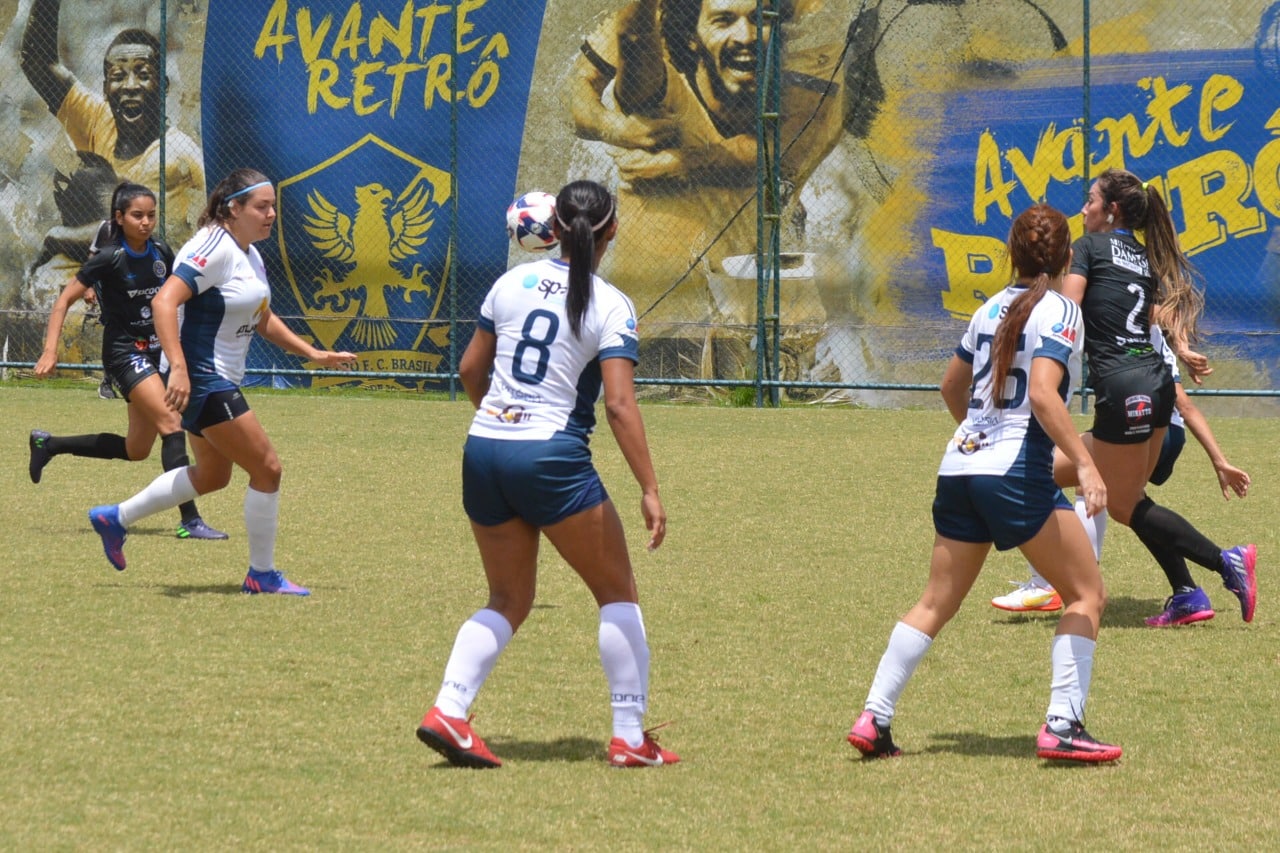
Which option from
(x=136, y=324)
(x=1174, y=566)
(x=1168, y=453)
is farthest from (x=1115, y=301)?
(x=136, y=324)

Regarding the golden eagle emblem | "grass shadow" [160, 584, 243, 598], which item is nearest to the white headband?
"grass shadow" [160, 584, 243, 598]

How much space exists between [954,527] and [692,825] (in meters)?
1.28

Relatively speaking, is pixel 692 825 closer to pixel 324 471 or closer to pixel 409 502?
pixel 409 502

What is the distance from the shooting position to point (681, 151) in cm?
1780

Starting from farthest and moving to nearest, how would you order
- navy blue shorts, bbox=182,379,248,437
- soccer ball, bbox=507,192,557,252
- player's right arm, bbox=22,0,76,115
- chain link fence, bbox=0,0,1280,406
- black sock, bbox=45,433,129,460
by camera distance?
player's right arm, bbox=22,0,76,115 → chain link fence, bbox=0,0,1280,406 → black sock, bbox=45,433,129,460 → navy blue shorts, bbox=182,379,248,437 → soccer ball, bbox=507,192,557,252

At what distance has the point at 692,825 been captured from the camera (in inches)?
→ 176

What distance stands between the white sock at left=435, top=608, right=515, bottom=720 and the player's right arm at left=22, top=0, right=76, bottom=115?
16430mm

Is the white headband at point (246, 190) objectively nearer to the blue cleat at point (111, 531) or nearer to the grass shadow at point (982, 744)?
the blue cleat at point (111, 531)

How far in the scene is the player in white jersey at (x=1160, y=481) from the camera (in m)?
7.37

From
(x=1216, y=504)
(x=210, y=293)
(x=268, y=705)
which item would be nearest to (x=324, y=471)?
(x=210, y=293)

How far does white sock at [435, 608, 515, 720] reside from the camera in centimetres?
498

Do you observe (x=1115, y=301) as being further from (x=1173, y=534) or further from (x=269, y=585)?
(x=269, y=585)

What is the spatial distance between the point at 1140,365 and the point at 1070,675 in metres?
2.44

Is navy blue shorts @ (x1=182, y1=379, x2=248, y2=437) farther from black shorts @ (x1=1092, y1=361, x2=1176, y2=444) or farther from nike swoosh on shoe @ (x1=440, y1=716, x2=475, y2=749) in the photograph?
black shorts @ (x1=1092, y1=361, x2=1176, y2=444)
